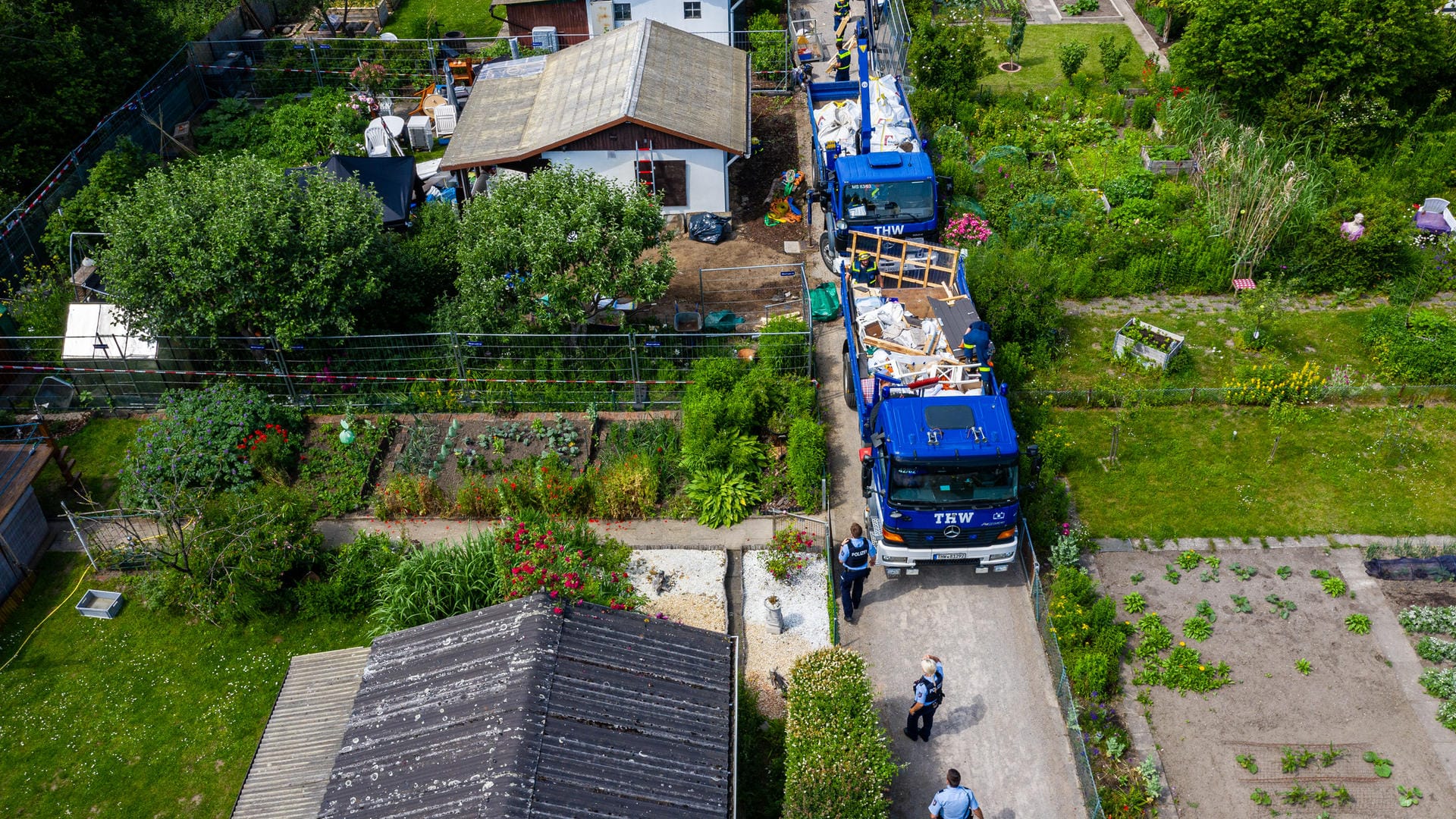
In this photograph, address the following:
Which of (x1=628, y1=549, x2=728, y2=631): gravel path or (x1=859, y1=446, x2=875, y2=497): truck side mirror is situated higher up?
(x1=859, y1=446, x2=875, y2=497): truck side mirror

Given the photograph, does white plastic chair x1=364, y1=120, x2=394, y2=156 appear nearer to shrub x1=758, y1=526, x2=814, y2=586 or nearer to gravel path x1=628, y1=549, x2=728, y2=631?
gravel path x1=628, y1=549, x2=728, y2=631

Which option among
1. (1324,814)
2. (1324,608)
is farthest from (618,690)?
(1324,608)

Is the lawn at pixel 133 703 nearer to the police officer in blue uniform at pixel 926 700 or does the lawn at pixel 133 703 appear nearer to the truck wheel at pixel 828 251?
the police officer in blue uniform at pixel 926 700

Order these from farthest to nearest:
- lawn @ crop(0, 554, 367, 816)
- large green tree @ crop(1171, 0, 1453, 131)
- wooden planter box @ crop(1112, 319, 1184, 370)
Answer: large green tree @ crop(1171, 0, 1453, 131) → wooden planter box @ crop(1112, 319, 1184, 370) → lawn @ crop(0, 554, 367, 816)

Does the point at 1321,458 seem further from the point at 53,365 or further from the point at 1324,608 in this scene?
the point at 53,365

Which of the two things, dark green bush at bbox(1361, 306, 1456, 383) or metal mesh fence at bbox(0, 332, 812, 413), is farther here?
metal mesh fence at bbox(0, 332, 812, 413)

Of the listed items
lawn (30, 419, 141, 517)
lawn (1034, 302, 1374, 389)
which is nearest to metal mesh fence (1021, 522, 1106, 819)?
lawn (1034, 302, 1374, 389)

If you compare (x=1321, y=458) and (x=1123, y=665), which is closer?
(x=1123, y=665)
